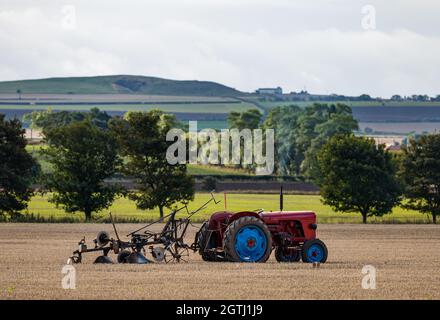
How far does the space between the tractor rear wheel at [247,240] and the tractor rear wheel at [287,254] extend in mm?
1503

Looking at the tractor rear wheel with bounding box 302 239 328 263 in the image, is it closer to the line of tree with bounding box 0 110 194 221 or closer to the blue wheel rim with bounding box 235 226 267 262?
the blue wheel rim with bounding box 235 226 267 262

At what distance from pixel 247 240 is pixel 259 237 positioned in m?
0.36

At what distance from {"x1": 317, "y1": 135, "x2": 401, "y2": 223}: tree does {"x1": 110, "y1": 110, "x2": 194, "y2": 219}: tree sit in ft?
35.1

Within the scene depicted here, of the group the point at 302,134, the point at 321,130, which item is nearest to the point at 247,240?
the point at 321,130

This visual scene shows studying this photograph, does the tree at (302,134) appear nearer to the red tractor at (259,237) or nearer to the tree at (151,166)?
the tree at (151,166)

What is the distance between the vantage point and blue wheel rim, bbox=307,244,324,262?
109 feet

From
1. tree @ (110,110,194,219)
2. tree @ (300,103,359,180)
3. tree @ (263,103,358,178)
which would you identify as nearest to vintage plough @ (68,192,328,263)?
tree @ (110,110,194,219)

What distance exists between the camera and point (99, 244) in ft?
106

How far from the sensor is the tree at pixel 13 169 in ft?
239

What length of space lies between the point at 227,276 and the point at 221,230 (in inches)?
156

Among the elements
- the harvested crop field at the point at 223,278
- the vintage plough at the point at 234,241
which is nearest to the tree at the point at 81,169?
the harvested crop field at the point at 223,278

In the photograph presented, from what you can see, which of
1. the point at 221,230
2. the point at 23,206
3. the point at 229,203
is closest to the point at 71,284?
the point at 221,230

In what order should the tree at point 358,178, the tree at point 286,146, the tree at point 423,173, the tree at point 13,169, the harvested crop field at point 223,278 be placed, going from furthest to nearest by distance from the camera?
the tree at point 286,146 → the tree at point 423,173 → the tree at point 358,178 → the tree at point 13,169 → the harvested crop field at point 223,278
